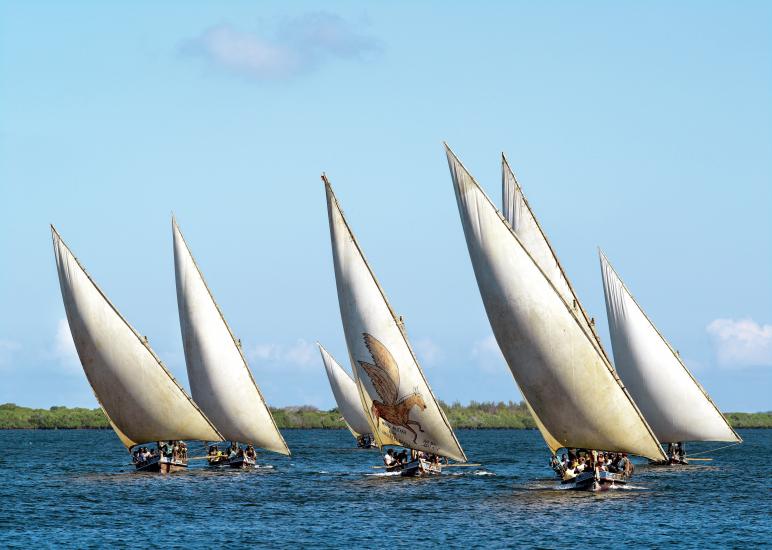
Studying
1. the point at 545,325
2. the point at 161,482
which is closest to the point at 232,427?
the point at 161,482

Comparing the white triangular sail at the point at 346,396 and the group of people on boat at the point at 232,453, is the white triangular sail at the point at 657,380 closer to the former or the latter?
the group of people on boat at the point at 232,453

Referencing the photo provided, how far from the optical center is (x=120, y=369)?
84875mm

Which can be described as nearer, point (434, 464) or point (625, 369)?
point (434, 464)

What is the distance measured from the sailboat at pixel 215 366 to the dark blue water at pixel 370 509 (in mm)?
3537

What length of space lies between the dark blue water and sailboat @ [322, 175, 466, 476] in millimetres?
3346

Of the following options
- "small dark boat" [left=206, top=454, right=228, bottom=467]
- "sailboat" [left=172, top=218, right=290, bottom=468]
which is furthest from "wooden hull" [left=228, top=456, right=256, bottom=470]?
"sailboat" [left=172, top=218, right=290, bottom=468]

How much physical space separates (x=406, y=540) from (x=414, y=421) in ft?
66.0

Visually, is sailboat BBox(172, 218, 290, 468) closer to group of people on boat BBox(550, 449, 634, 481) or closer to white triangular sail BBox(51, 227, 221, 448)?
white triangular sail BBox(51, 227, 221, 448)

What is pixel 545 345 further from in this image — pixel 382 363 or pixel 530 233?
pixel 530 233

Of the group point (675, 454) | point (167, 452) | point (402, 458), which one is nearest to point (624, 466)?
point (402, 458)

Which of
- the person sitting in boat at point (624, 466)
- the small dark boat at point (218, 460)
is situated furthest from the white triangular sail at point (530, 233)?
the small dark boat at point (218, 460)

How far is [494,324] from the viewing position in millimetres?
73125

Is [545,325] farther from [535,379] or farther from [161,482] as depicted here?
[161,482]

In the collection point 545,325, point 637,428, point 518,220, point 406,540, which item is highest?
point 518,220
